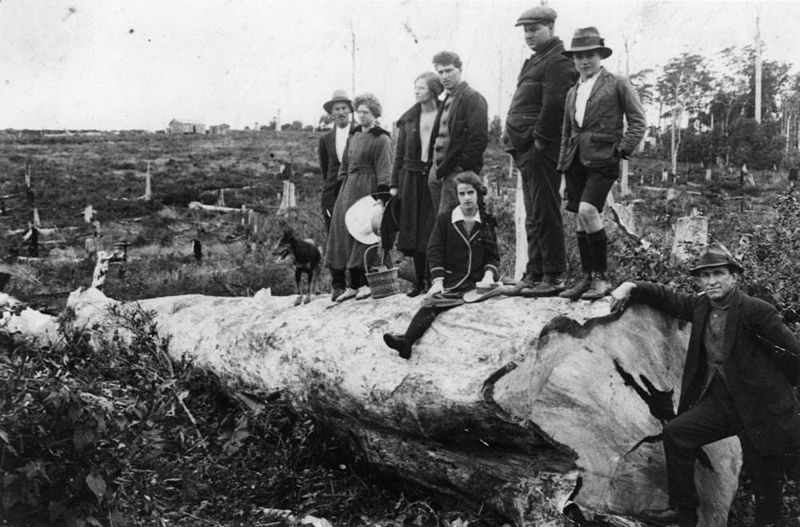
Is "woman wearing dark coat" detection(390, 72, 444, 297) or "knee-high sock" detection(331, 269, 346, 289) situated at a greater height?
"woman wearing dark coat" detection(390, 72, 444, 297)

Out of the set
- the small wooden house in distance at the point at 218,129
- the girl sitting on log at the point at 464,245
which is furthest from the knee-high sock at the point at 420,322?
the small wooden house in distance at the point at 218,129

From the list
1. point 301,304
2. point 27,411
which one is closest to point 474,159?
point 301,304

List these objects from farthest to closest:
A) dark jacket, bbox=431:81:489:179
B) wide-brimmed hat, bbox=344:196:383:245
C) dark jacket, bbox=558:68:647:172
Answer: wide-brimmed hat, bbox=344:196:383:245 < dark jacket, bbox=431:81:489:179 < dark jacket, bbox=558:68:647:172

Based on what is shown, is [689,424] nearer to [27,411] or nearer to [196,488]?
[196,488]

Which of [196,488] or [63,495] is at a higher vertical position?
[63,495]

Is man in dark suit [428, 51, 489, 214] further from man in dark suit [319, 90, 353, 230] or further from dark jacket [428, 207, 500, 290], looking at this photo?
man in dark suit [319, 90, 353, 230]

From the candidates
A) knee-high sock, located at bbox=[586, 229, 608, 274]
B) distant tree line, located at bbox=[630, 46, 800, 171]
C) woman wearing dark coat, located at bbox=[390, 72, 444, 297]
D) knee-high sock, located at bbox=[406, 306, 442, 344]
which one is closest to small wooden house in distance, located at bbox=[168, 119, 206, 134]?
distant tree line, located at bbox=[630, 46, 800, 171]

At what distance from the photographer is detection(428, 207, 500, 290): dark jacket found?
548 centimetres

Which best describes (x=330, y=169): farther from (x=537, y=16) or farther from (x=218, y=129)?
(x=218, y=129)

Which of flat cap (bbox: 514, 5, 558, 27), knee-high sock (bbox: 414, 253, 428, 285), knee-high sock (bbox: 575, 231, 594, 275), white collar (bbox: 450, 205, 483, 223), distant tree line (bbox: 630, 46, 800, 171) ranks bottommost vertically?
knee-high sock (bbox: 414, 253, 428, 285)

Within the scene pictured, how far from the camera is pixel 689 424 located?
3.97 metres

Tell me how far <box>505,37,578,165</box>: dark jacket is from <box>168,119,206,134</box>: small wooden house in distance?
191 feet

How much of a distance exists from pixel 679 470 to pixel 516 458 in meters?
0.97

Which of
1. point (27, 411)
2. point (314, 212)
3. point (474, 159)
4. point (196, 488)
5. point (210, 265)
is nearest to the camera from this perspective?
point (27, 411)
